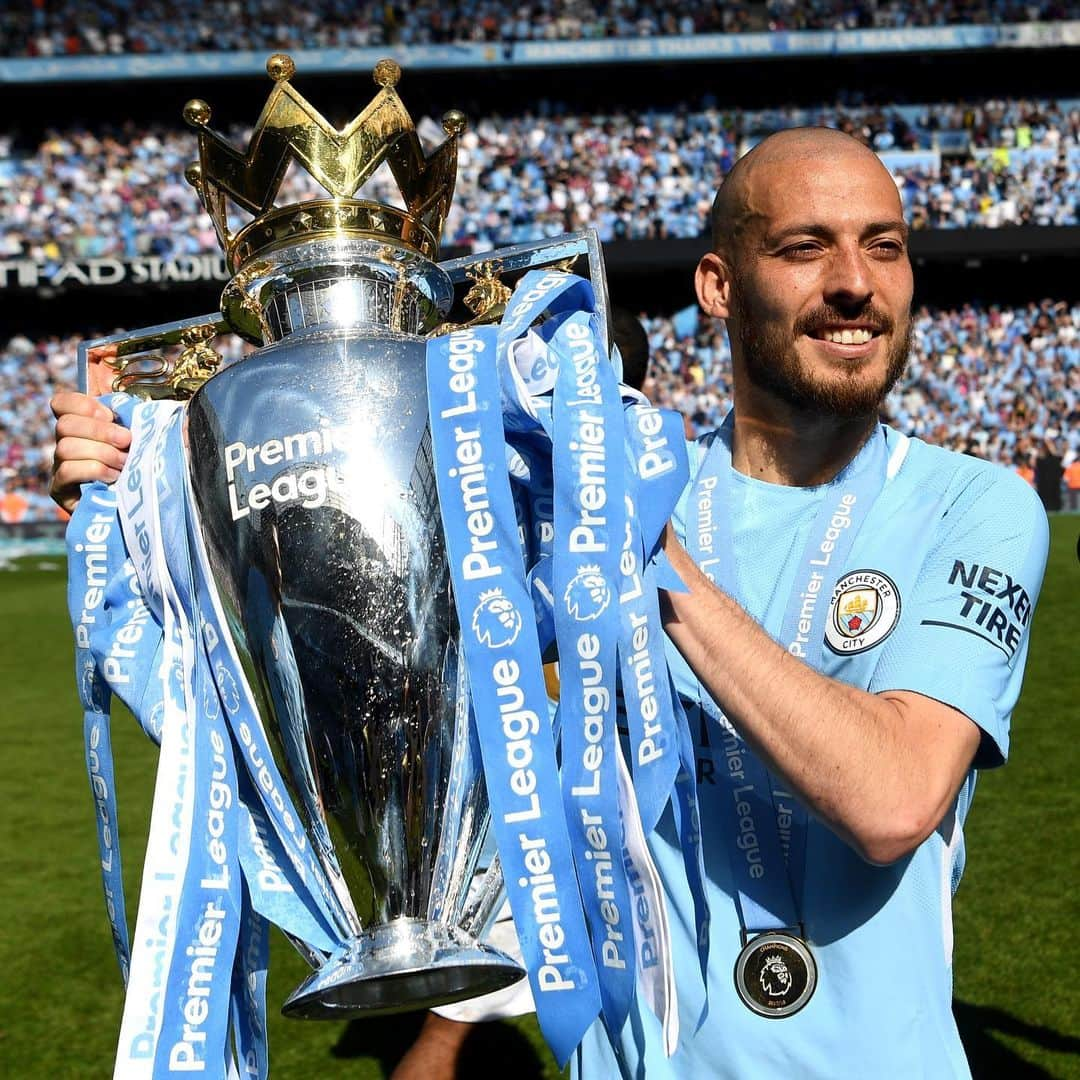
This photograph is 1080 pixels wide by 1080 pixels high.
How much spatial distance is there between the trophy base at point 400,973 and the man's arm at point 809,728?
1.05ft

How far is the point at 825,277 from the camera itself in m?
1.64

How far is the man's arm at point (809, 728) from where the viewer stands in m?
1.34

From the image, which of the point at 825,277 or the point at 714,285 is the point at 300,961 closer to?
the point at 714,285

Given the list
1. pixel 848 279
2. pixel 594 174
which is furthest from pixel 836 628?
pixel 594 174

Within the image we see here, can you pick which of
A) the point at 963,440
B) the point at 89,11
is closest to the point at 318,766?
the point at 963,440

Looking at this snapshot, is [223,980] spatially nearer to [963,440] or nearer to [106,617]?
[106,617]

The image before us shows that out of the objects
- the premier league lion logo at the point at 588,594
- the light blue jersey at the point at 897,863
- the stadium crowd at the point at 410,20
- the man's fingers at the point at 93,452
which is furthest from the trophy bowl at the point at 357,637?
the stadium crowd at the point at 410,20

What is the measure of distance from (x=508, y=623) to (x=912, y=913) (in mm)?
635

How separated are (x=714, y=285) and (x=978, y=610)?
1.85 ft

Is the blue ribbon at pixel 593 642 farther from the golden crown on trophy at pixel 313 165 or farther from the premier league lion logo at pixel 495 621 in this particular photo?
the golden crown on trophy at pixel 313 165

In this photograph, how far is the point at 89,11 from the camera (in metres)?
26.1

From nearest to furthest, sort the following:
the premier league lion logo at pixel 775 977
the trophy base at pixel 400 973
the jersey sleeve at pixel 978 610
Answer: the trophy base at pixel 400 973, the jersey sleeve at pixel 978 610, the premier league lion logo at pixel 775 977

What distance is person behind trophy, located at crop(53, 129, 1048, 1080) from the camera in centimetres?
155

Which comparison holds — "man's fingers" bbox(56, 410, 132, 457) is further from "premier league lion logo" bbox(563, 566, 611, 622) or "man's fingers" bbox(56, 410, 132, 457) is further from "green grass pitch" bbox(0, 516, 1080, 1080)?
"green grass pitch" bbox(0, 516, 1080, 1080)
